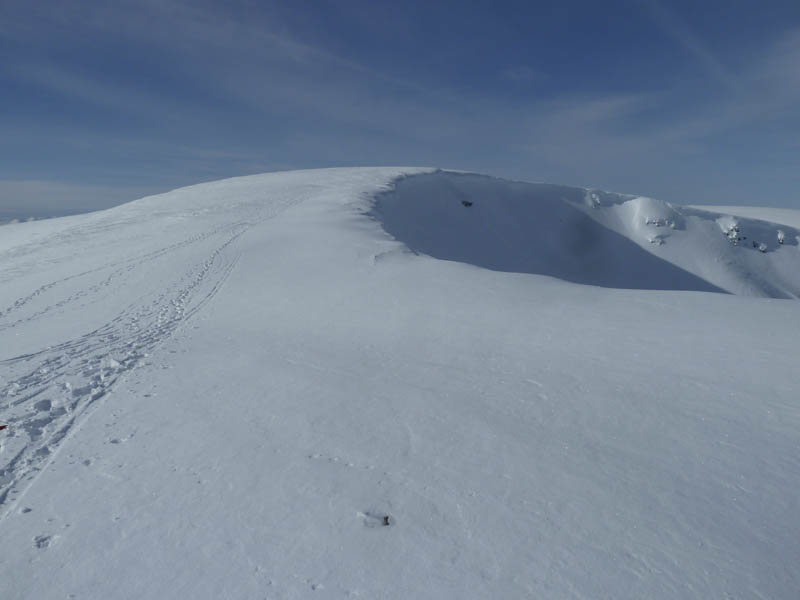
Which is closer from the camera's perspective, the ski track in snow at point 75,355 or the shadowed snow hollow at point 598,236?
the ski track in snow at point 75,355

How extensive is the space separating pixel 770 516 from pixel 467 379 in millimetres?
3221

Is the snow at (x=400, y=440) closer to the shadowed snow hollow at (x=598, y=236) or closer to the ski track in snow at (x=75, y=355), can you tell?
the ski track in snow at (x=75, y=355)

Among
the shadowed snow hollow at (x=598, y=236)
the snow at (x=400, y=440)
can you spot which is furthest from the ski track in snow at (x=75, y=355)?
the shadowed snow hollow at (x=598, y=236)

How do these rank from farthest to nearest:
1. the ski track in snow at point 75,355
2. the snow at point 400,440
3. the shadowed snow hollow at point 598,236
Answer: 1. the shadowed snow hollow at point 598,236
2. the ski track in snow at point 75,355
3. the snow at point 400,440

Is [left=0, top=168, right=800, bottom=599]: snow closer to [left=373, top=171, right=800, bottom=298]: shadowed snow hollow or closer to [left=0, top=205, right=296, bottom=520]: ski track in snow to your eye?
[left=0, top=205, right=296, bottom=520]: ski track in snow

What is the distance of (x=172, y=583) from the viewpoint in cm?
325

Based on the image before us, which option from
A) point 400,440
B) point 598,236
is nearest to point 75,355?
point 400,440

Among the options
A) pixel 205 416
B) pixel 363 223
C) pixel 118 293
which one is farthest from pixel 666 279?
pixel 205 416

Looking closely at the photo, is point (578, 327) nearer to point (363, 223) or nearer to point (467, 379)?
point (467, 379)

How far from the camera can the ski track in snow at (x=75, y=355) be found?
15.9ft

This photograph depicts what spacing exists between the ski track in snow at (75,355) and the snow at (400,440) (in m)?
0.04

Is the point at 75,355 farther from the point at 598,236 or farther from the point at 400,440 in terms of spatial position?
the point at 598,236

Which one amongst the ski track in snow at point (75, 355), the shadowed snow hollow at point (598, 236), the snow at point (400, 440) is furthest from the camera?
the shadowed snow hollow at point (598, 236)

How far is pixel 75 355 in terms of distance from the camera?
24.7ft
